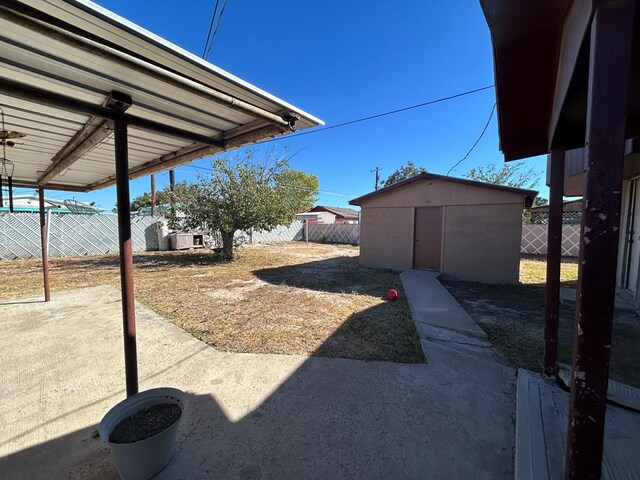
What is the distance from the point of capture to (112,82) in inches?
56.4

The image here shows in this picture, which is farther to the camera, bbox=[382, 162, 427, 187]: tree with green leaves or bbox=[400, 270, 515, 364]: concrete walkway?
bbox=[382, 162, 427, 187]: tree with green leaves

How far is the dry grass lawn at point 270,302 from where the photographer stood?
3.07 m

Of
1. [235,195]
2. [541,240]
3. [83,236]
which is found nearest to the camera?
[235,195]

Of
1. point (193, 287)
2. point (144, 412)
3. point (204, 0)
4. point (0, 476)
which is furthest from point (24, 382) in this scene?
point (204, 0)

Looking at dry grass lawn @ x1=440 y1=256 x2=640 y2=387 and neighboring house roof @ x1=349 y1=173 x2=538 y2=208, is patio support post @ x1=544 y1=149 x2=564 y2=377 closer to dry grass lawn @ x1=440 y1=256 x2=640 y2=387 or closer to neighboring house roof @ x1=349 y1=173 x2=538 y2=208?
dry grass lawn @ x1=440 y1=256 x2=640 y2=387

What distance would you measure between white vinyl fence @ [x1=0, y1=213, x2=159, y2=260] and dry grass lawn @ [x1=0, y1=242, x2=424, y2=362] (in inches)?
42.0

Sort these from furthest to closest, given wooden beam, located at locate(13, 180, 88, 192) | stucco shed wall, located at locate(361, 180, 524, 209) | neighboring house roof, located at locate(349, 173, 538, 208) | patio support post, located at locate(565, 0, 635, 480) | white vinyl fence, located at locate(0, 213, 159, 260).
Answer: white vinyl fence, located at locate(0, 213, 159, 260)
stucco shed wall, located at locate(361, 180, 524, 209)
neighboring house roof, located at locate(349, 173, 538, 208)
wooden beam, located at locate(13, 180, 88, 192)
patio support post, located at locate(565, 0, 635, 480)

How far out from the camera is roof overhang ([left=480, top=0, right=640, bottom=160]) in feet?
3.97

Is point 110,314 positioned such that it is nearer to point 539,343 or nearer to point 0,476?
point 0,476

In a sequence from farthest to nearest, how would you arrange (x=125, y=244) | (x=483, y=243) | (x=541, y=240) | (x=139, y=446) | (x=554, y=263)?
(x=541, y=240), (x=483, y=243), (x=554, y=263), (x=125, y=244), (x=139, y=446)

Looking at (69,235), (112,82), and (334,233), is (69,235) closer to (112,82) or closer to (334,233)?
(112,82)

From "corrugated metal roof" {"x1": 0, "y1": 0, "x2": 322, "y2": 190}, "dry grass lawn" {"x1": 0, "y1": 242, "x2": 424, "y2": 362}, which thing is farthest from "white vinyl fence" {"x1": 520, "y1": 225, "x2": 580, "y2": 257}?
"corrugated metal roof" {"x1": 0, "y1": 0, "x2": 322, "y2": 190}

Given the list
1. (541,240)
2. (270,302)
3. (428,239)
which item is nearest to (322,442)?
(270,302)

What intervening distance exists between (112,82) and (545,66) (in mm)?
2604
